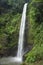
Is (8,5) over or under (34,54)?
over

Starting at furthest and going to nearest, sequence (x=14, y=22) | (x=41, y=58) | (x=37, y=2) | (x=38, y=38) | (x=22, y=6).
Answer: (x=22, y=6) < (x=14, y=22) < (x=37, y=2) < (x=38, y=38) < (x=41, y=58)

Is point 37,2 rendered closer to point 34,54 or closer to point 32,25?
point 32,25

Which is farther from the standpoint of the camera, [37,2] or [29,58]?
[37,2]

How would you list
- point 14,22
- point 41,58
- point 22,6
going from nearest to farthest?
point 41,58
point 14,22
point 22,6

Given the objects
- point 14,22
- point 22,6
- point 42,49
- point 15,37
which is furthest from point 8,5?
point 42,49

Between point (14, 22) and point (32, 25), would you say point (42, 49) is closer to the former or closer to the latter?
point (32, 25)

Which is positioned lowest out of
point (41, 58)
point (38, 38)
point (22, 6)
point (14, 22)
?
point (41, 58)

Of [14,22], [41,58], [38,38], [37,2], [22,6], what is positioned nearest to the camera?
[41,58]

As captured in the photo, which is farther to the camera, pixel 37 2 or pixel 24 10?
pixel 24 10

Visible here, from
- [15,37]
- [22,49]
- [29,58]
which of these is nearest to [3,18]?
[15,37]
